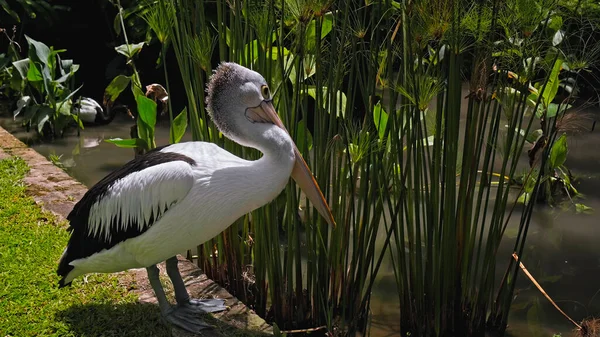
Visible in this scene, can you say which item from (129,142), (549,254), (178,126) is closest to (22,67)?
(129,142)

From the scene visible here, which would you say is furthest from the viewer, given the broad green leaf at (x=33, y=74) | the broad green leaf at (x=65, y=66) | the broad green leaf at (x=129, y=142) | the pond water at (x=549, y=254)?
the broad green leaf at (x=65, y=66)

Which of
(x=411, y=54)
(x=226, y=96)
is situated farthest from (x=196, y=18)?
(x=411, y=54)

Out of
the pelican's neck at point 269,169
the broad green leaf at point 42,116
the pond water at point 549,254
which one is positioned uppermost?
the pelican's neck at point 269,169

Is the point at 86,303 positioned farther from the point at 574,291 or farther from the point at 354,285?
the point at 574,291

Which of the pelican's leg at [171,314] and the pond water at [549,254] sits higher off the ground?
the pelican's leg at [171,314]

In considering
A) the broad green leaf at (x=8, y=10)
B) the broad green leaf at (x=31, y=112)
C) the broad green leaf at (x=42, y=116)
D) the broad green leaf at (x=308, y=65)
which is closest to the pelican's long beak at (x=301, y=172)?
the broad green leaf at (x=308, y=65)

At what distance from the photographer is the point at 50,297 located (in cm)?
330

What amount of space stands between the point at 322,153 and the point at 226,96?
0.49 meters

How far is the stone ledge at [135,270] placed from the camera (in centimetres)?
317

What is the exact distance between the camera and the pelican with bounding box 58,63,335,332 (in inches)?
109

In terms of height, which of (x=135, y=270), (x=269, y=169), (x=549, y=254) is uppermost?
(x=269, y=169)

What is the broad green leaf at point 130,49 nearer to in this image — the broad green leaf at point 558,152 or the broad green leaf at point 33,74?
the broad green leaf at point 33,74

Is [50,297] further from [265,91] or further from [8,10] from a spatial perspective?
[8,10]

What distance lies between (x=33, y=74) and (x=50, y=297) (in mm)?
3282
